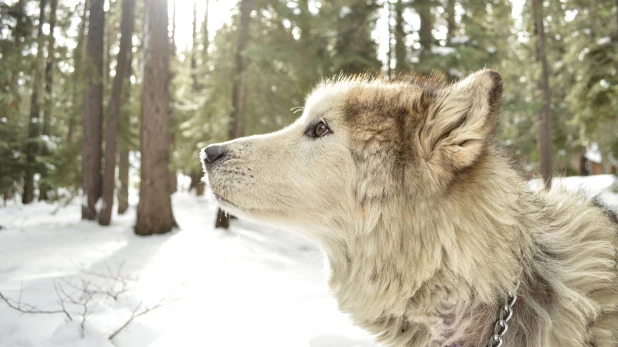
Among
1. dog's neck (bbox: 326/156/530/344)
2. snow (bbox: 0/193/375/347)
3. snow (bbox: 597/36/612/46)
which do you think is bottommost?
snow (bbox: 0/193/375/347)

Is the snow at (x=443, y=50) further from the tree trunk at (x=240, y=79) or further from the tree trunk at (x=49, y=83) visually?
the tree trunk at (x=49, y=83)

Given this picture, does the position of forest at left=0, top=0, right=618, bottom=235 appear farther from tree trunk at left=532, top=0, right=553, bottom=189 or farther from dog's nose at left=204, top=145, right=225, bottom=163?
dog's nose at left=204, top=145, right=225, bottom=163

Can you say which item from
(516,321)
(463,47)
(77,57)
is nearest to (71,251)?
(77,57)

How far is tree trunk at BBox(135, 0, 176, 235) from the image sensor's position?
947 cm

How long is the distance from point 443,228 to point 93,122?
456 inches

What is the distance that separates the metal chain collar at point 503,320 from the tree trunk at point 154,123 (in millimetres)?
8870

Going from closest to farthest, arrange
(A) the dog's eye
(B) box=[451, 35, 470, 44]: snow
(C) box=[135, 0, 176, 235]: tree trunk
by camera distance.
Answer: (A) the dog's eye → (B) box=[451, 35, 470, 44]: snow → (C) box=[135, 0, 176, 235]: tree trunk

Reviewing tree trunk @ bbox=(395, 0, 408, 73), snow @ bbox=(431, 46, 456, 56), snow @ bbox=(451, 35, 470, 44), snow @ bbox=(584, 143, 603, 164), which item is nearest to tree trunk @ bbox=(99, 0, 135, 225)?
tree trunk @ bbox=(395, 0, 408, 73)

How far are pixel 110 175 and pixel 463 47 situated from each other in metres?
9.64

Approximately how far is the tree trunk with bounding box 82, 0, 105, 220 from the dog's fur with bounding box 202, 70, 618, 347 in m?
10.6

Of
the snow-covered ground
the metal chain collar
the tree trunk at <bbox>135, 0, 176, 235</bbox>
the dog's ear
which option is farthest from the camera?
the tree trunk at <bbox>135, 0, 176, 235</bbox>

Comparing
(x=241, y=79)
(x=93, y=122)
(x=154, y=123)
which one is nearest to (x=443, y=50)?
(x=241, y=79)

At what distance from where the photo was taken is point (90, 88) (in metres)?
11.3

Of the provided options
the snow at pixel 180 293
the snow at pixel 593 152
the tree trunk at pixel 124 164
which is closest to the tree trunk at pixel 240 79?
the snow at pixel 180 293
